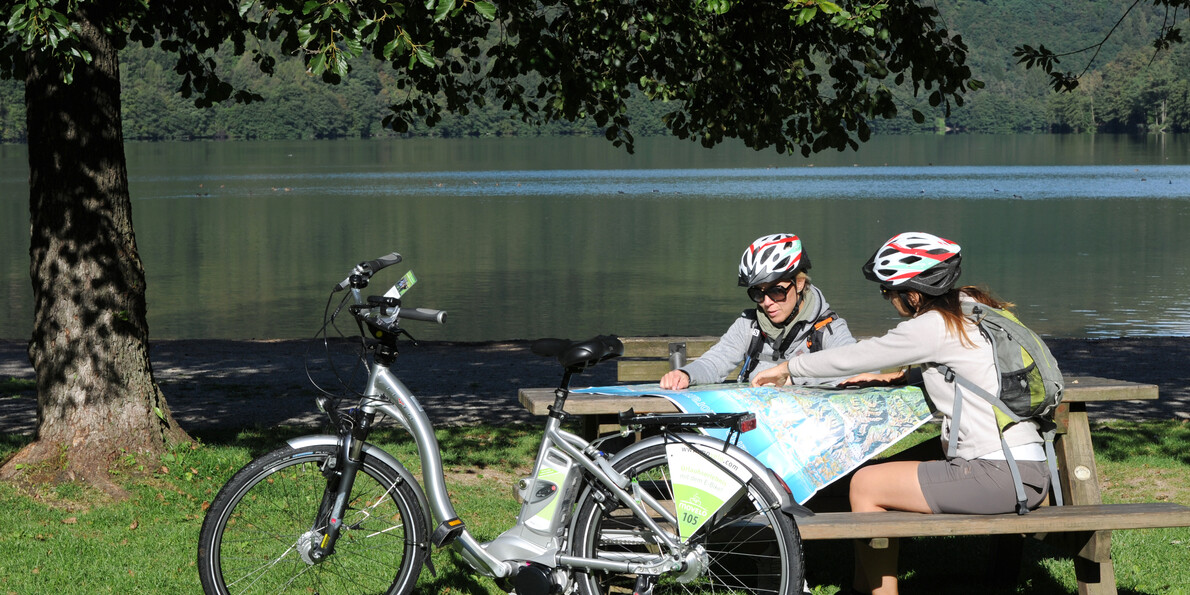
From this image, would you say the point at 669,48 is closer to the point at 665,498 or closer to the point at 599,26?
the point at 599,26

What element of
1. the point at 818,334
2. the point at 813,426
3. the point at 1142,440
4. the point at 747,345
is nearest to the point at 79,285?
the point at 747,345

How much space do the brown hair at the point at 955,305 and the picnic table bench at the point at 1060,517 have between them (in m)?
0.63

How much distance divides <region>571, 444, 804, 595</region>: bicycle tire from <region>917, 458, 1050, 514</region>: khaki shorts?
57 centimetres

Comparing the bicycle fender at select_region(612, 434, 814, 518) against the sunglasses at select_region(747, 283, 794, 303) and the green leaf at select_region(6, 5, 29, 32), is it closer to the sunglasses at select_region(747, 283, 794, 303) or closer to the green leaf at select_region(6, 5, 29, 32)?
the sunglasses at select_region(747, 283, 794, 303)

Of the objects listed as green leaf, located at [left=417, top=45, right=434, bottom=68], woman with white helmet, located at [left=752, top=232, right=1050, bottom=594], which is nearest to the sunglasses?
woman with white helmet, located at [left=752, top=232, right=1050, bottom=594]

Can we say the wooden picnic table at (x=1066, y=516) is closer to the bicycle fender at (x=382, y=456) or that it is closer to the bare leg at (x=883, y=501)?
the bare leg at (x=883, y=501)

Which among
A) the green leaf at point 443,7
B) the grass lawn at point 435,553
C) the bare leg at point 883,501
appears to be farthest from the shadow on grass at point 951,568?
the green leaf at point 443,7

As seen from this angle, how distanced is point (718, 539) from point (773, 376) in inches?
28.4

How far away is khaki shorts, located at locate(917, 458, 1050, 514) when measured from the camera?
436cm

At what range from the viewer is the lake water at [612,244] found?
72.0ft

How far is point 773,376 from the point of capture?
4.81 meters

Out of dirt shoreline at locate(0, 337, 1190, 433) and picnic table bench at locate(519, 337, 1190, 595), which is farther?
dirt shoreline at locate(0, 337, 1190, 433)

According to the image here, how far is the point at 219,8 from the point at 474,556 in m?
5.53

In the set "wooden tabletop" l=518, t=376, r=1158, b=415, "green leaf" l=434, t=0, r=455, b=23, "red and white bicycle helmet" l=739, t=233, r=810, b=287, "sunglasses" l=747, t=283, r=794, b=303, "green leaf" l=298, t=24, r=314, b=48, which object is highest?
"green leaf" l=434, t=0, r=455, b=23
